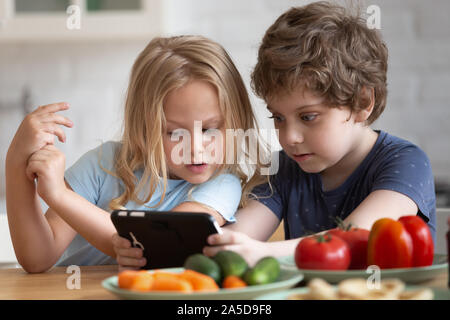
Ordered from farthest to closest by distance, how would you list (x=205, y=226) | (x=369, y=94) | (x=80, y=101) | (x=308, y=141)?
1. (x=80, y=101)
2. (x=369, y=94)
3. (x=308, y=141)
4. (x=205, y=226)

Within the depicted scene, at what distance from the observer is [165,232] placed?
102 centimetres

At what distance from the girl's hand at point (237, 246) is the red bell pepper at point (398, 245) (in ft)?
0.56

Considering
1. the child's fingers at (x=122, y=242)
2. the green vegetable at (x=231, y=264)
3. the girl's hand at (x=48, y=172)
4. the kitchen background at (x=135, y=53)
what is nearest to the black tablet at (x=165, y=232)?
the child's fingers at (x=122, y=242)

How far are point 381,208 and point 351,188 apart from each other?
0.85 feet

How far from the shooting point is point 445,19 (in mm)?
2672

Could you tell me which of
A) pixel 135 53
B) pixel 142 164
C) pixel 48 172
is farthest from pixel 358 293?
pixel 135 53

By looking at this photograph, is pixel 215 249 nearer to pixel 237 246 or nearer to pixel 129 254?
pixel 237 246

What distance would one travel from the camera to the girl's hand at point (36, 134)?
4.15 feet

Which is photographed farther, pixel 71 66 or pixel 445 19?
pixel 71 66

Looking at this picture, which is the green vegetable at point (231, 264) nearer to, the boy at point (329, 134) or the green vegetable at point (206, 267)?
the green vegetable at point (206, 267)

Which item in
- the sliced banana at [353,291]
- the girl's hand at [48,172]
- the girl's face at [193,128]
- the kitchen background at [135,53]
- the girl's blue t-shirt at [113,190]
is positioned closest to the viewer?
the sliced banana at [353,291]
